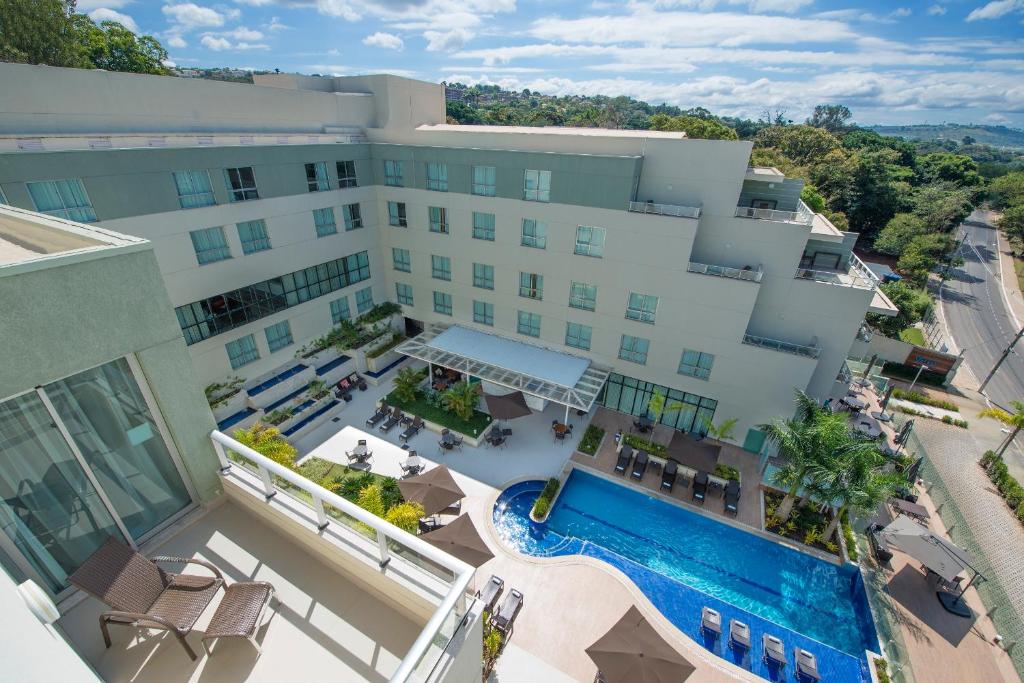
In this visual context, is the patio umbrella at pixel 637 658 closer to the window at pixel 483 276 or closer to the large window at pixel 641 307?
the large window at pixel 641 307

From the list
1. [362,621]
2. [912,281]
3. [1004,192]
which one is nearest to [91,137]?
[362,621]

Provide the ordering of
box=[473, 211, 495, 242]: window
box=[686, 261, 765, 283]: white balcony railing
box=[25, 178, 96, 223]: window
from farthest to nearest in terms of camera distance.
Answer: box=[473, 211, 495, 242]: window
box=[686, 261, 765, 283]: white balcony railing
box=[25, 178, 96, 223]: window

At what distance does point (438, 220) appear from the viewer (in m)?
26.1

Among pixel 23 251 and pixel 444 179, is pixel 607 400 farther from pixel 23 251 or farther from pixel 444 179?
pixel 23 251

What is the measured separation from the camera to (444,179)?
2486 cm

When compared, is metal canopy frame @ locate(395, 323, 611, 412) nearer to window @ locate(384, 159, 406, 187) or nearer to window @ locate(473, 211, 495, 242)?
window @ locate(473, 211, 495, 242)

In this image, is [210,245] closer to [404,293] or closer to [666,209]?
[404,293]

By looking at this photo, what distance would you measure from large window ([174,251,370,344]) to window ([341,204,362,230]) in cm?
172

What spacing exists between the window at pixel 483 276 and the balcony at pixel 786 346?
1376 cm

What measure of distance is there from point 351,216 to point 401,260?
4.01 m

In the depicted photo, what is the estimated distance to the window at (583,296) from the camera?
23.6 meters

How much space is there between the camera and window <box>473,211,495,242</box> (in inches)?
965

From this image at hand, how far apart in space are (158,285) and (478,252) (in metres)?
20.1

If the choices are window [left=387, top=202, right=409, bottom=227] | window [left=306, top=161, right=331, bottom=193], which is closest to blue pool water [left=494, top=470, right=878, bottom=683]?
window [left=387, top=202, right=409, bottom=227]
